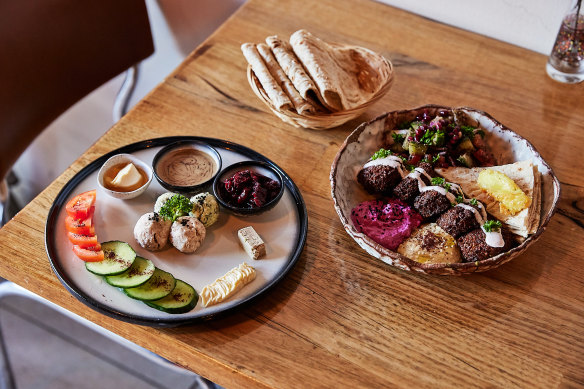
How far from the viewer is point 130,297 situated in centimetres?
106

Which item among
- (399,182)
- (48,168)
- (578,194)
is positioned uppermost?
(399,182)

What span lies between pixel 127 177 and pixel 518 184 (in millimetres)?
889

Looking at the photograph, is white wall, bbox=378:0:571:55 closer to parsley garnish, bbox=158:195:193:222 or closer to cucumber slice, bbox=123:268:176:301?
parsley garnish, bbox=158:195:193:222

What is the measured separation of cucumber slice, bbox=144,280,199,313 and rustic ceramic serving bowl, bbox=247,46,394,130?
0.52 m

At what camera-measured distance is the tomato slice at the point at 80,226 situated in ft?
3.82

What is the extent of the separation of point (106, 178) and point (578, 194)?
1.14 meters

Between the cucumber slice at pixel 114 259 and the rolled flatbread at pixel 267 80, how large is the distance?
1.66 feet

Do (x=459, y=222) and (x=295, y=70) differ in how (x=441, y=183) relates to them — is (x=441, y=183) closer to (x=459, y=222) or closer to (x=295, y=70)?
(x=459, y=222)

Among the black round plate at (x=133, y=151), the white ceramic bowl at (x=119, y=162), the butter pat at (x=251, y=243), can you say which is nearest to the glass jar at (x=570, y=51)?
the black round plate at (x=133, y=151)

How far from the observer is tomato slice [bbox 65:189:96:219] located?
3.90ft

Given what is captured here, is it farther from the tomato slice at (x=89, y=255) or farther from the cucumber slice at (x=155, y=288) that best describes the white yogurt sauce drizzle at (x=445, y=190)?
the tomato slice at (x=89, y=255)

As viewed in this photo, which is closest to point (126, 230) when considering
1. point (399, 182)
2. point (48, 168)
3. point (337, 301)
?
point (337, 301)

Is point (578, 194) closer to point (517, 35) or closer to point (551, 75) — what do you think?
point (551, 75)

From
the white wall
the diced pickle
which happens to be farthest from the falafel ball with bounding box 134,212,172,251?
the white wall
